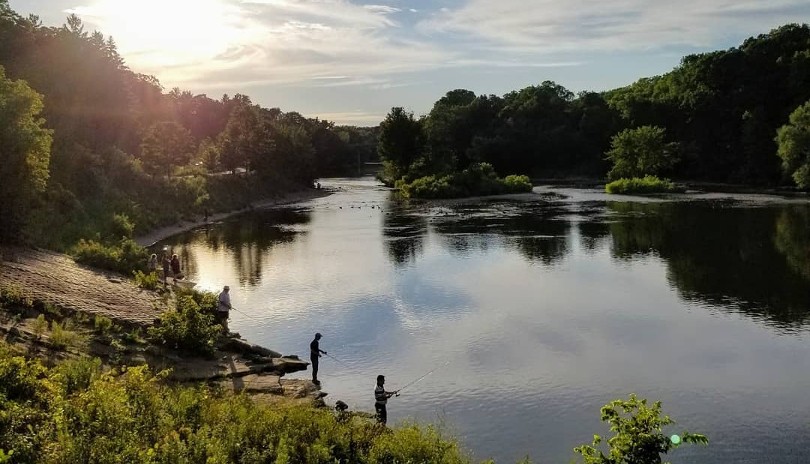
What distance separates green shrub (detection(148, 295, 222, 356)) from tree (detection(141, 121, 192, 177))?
190 ft

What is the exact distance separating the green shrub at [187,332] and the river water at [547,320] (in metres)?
3.73

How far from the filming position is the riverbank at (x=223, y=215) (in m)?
58.8

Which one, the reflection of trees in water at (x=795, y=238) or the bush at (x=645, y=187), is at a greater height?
the bush at (x=645, y=187)

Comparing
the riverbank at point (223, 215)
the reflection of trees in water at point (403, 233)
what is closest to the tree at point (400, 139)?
the riverbank at point (223, 215)

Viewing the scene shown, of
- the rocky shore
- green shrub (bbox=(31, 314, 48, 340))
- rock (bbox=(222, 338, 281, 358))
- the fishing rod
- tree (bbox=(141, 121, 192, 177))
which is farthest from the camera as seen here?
tree (bbox=(141, 121, 192, 177))

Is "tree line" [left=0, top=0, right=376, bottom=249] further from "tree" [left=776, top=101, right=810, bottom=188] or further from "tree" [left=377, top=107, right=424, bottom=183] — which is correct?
"tree" [left=776, top=101, right=810, bottom=188]

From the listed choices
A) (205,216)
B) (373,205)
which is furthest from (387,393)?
(373,205)

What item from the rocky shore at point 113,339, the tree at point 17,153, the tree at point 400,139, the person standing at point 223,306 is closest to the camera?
the rocky shore at point 113,339

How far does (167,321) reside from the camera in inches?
956

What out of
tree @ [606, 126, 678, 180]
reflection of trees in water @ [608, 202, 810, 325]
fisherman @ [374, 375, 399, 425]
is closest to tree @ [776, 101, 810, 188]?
tree @ [606, 126, 678, 180]

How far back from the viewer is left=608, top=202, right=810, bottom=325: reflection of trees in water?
33.5 m

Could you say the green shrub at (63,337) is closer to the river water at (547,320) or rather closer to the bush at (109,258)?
the river water at (547,320)

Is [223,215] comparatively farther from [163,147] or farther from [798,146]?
[798,146]

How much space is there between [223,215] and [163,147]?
12191mm
